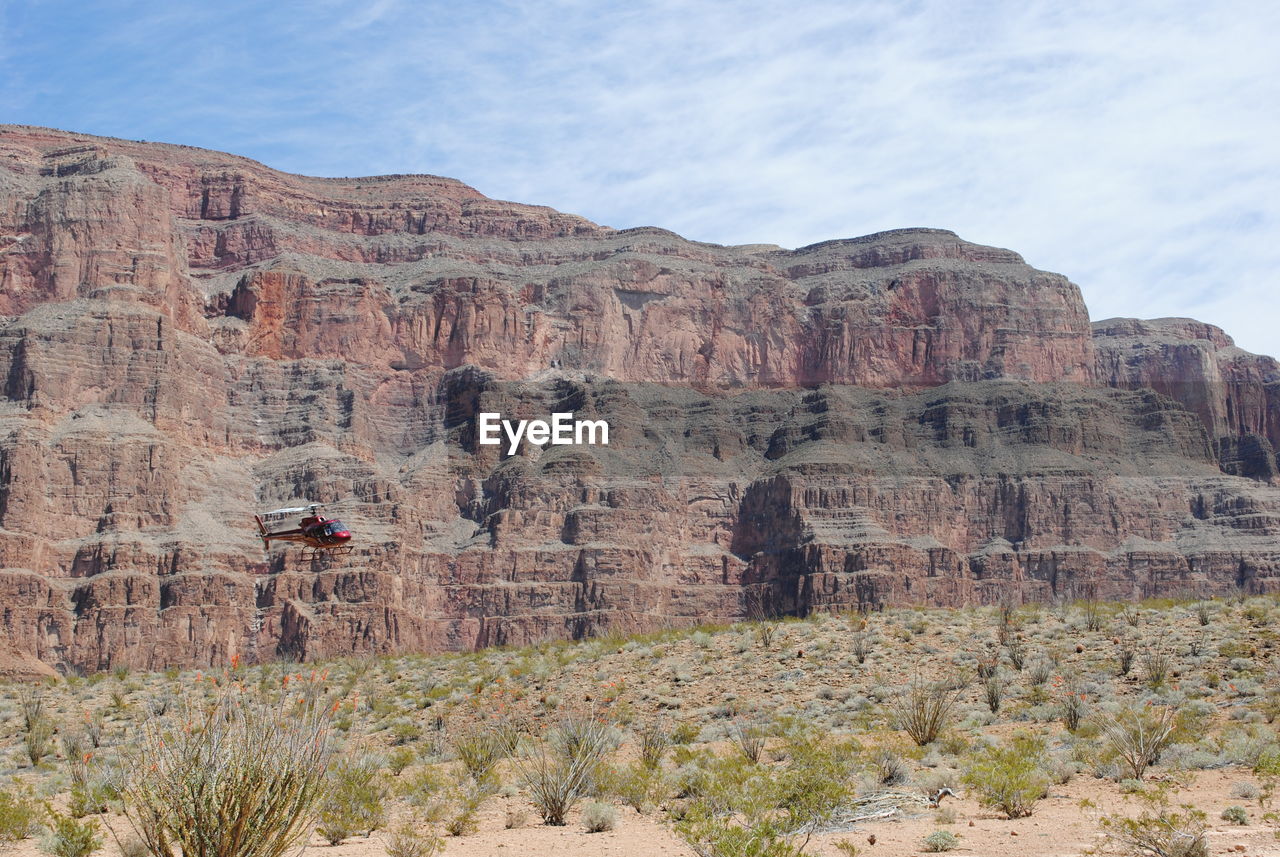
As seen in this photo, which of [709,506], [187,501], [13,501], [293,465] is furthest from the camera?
[709,506]

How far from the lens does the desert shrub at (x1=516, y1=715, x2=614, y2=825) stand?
100.0ft

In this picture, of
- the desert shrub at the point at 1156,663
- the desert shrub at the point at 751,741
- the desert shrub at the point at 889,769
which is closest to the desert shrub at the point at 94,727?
the desert shrub at the point at 751,741

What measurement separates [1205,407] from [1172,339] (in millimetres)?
21563

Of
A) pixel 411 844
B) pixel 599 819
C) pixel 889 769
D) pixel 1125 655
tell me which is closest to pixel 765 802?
pixel 599 819

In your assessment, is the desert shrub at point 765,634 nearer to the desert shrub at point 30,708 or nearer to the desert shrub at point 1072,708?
the desert shrub at point 1072,708

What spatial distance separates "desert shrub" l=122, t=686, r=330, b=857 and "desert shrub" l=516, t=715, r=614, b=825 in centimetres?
857

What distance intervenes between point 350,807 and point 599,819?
16.0 ft

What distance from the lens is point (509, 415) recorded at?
139250mm

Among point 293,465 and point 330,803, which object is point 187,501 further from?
point 330,803

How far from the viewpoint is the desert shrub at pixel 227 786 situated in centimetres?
2197

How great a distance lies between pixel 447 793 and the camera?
102 feet

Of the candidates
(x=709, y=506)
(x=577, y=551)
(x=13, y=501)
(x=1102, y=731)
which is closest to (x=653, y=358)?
(x=709, y=506)

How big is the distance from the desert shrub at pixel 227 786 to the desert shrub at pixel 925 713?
57.7 feet

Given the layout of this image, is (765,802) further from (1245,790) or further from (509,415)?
(509,415)
